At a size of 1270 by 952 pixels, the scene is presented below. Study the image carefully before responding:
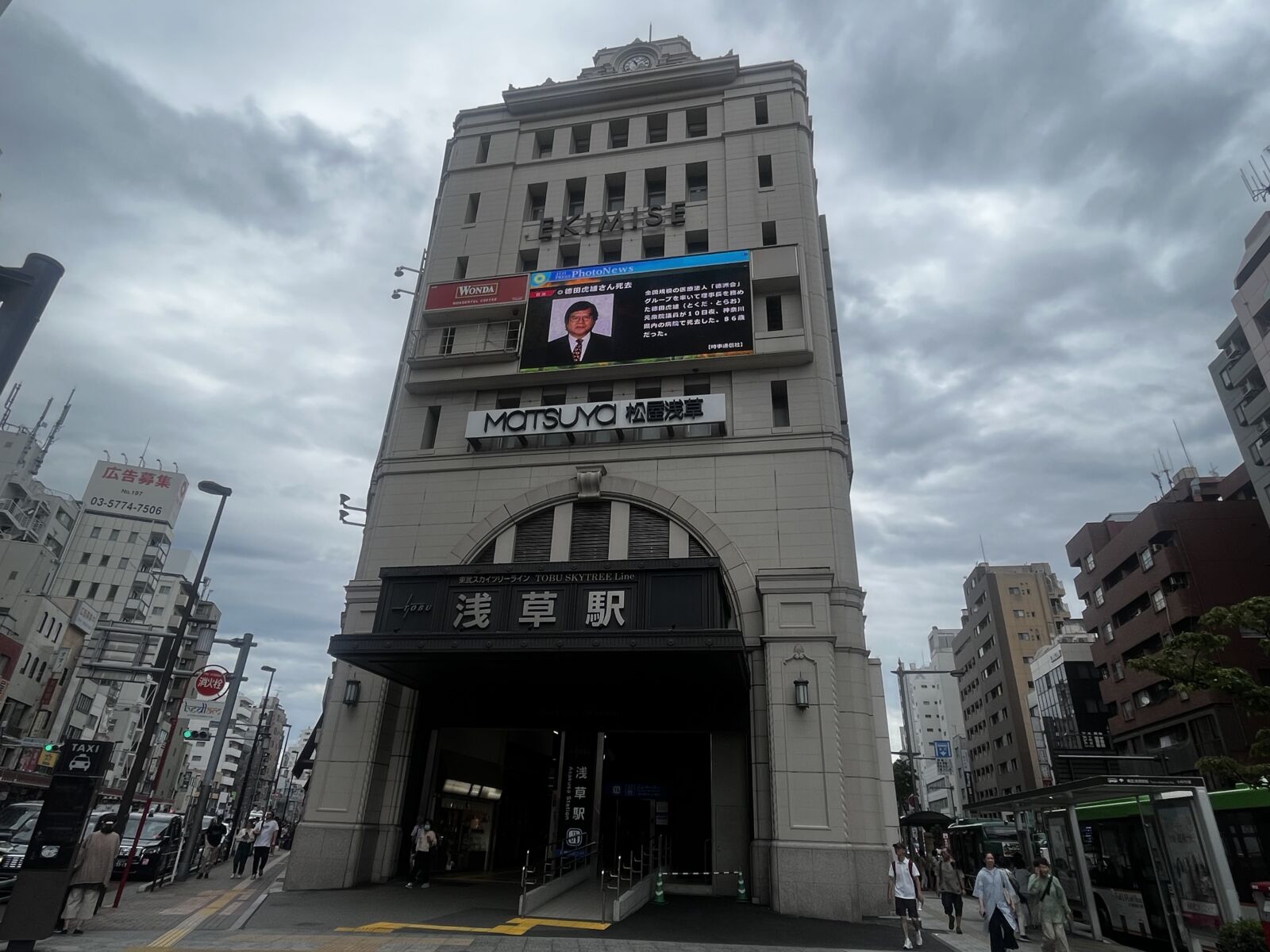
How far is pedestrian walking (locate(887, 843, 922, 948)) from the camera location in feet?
41.8

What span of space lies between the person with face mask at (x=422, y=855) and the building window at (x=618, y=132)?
26.8 metres

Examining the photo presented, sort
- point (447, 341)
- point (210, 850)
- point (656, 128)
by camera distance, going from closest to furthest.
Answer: point (210, 850) < point (447, 341) < point (656, 128)

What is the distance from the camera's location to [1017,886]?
19.4 meters

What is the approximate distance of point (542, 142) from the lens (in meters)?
30.6

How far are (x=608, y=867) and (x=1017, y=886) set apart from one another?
454 inches

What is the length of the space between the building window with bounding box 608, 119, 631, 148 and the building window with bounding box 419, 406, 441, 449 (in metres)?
14.6

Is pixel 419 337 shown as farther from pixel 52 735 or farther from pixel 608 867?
pixel 52 735

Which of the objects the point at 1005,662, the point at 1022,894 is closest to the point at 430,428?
the point at 1022,894

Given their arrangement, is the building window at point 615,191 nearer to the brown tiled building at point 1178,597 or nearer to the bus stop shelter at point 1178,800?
the bus stop shelter at point 1178,800

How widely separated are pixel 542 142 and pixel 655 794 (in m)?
26.7

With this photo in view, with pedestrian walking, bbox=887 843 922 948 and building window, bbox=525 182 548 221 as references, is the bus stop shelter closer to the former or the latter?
pedestrian walking, bbox=887 843 922 948

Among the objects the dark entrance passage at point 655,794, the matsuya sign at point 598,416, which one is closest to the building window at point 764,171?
the matsuya sign at point 598,416

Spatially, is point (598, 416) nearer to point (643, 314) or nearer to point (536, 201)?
point (643, 314)

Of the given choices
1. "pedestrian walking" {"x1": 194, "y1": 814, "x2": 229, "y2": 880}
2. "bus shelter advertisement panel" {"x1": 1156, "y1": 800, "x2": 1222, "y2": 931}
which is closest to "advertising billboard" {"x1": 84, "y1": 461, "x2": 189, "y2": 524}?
"pedestrian walking" {"x1": 194, "y1": 814, "x2": 229, "y2": 880}
